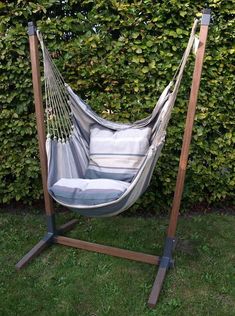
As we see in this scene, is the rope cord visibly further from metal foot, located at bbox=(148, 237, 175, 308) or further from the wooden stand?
metal foot, located at bbox=(148, 237, 175, 308)

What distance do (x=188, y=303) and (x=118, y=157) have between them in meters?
0.95

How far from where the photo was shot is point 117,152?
237cm

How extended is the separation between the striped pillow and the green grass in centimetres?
54

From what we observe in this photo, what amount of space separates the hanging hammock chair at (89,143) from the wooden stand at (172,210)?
2.4 inches

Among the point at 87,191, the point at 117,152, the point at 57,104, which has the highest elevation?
the point at 57,104

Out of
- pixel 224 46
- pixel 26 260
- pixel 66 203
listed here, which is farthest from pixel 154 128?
pixel 26 260

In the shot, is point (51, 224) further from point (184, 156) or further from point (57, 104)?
point (184, 156)

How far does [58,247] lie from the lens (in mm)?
2510

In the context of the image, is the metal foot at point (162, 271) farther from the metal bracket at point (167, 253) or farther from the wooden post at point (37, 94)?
the wooden post at point (37, 94)

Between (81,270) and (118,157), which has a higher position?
(118,157)

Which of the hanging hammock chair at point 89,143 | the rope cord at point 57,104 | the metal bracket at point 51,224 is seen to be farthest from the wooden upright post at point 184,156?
the metal bracket at point 51,224

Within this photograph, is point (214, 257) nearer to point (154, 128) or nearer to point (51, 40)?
point (154, 128)

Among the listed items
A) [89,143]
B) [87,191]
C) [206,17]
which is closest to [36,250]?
[87,191]

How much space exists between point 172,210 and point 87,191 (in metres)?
0.50
